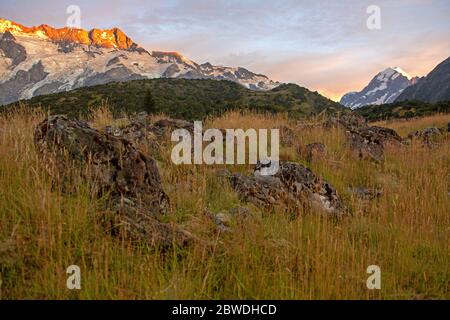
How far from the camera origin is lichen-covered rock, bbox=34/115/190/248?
377 cm

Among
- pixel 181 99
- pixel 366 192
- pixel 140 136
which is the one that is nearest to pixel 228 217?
pixel 366 192

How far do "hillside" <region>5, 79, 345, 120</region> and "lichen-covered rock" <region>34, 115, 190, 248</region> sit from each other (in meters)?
33.6

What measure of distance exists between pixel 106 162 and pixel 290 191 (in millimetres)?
2516

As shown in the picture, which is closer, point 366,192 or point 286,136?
point 366,192

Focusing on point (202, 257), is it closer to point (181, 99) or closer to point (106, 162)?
point (106, 162)

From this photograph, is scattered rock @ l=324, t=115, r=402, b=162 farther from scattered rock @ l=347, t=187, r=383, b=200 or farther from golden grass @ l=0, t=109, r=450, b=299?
golden grass @ l=0, t=109, r=450, b=299

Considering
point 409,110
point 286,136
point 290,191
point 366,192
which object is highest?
point 409,110

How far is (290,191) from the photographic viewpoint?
16.9 ft

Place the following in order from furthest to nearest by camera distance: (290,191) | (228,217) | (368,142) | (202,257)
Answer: (368,142), (290,191), (228,217), (202,257)

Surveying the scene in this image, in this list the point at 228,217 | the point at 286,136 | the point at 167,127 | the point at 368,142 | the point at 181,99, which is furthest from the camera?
the point at 181,99

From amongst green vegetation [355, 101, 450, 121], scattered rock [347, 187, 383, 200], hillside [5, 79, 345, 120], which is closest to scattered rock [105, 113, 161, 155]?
scattered rock [347, 187, 383, 200]

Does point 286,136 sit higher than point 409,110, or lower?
lower
